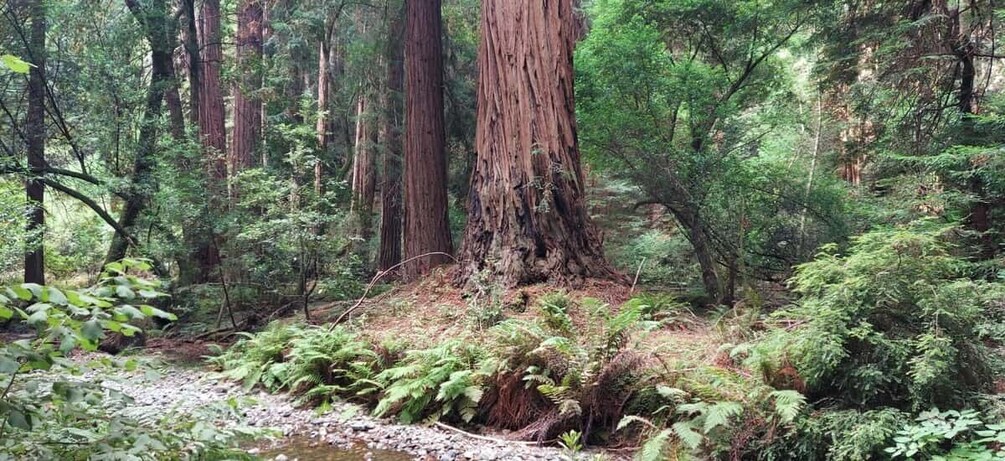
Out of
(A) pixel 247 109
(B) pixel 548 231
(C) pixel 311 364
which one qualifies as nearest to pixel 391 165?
(A) pixel 247 109

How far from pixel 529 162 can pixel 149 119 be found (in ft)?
19.2

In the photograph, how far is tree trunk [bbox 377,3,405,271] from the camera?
10.3m

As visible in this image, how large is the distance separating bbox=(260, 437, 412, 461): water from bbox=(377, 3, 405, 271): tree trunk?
616cm

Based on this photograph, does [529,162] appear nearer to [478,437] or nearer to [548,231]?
[548,231]

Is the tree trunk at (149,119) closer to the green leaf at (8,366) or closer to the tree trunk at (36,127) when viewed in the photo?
the tree trunk at (36,127)

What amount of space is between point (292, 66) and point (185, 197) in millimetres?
6050

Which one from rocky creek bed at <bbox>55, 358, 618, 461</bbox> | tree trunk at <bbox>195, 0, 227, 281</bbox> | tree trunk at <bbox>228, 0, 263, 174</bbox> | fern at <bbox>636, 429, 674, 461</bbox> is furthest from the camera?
tree trunk at <bbox>228, 0, 263, 174</bbox>

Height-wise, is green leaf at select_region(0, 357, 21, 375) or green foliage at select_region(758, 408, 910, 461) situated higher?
green leaf at select_region(0, 357, 21, 375)

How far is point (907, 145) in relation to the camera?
6457mm

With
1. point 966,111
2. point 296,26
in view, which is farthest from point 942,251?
point 296,26

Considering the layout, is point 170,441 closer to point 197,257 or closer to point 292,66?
point 197,257

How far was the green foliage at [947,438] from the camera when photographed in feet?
8.32

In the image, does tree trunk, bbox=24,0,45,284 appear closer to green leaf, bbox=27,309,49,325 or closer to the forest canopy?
the forest canopy

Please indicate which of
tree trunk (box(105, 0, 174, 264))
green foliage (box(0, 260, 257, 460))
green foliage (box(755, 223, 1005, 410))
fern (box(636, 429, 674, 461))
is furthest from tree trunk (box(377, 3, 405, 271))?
green foliage (box(0, 260, 257, 460))
